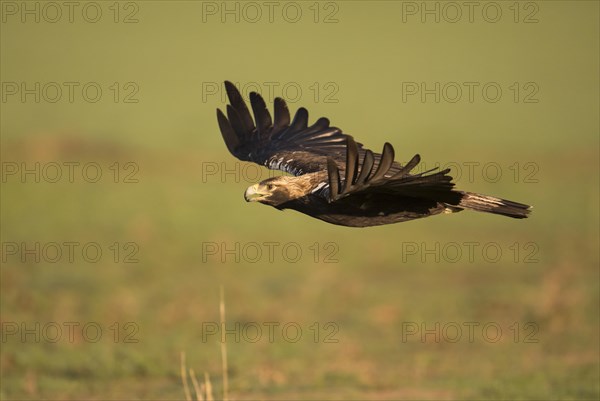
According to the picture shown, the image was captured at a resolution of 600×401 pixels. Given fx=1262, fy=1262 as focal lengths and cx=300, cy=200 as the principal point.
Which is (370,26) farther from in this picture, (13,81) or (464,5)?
(13,81)

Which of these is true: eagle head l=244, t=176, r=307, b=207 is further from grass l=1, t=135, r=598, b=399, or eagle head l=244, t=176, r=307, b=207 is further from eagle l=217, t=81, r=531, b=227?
grass l=1, t=135, r=598, b=399

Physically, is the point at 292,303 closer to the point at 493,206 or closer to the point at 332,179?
the point at 493,206

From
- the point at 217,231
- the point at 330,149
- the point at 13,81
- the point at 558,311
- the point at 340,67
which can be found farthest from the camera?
the point at 340,67

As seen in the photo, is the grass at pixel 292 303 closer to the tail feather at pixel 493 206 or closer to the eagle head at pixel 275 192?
the tail feather at pixel 493 206

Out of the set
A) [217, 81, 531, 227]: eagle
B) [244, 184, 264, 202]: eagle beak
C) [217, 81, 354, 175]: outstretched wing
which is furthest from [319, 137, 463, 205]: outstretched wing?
[217, 81, 354, 175]: outstretched wing

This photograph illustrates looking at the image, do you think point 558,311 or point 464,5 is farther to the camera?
point 464,5

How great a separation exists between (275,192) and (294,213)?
13550 millimetres

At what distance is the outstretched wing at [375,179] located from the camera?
8.18 meters

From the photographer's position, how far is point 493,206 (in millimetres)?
9445

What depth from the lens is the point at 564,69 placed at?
33.8 metres

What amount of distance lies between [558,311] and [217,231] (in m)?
7.31

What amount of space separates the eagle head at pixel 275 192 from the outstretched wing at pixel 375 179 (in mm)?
615

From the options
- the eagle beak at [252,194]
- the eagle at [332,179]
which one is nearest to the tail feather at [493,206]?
the eagle at [332,179]

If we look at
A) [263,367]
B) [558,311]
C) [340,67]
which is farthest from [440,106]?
[263,367]
